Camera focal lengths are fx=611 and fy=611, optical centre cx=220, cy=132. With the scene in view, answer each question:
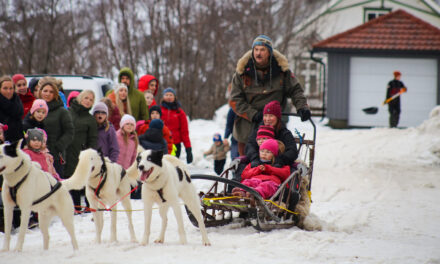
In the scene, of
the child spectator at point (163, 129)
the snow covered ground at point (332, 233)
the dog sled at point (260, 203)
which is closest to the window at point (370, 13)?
the snow covered ground at point (332, 233)

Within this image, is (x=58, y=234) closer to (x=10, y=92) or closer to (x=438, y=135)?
(x=10, y=92)

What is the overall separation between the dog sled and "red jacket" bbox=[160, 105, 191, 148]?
350cm

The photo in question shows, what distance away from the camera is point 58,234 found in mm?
5836

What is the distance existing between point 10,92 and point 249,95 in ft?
9.07

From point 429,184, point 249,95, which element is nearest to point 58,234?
point 249,95

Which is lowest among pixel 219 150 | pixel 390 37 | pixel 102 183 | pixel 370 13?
pixel 219 150

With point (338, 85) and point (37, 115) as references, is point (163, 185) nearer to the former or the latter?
point (37, 115)

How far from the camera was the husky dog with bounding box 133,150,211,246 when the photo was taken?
4.64 metres

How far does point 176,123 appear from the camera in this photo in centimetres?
1046

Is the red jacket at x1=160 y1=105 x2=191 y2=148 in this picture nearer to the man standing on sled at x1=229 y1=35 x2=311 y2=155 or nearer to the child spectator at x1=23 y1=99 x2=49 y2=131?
the man standing on sled at x1=229 y1=35 x2=311 y2=155

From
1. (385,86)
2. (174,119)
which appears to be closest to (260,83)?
(174,119)

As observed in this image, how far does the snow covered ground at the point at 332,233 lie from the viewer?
183 inches

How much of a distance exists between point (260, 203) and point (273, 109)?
1459 millimetres

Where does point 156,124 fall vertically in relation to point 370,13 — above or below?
below
